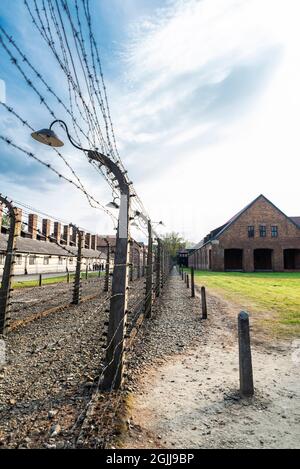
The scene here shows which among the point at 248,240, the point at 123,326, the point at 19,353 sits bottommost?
the point at 19,353

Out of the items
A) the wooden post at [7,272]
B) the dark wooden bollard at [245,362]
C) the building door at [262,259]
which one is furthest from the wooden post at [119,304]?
the building door at [262,259]

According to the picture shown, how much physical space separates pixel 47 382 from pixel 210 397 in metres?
2.56

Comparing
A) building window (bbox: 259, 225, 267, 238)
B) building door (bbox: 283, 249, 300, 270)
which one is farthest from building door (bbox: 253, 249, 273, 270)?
building window (bbox: 259, 225, 267, 238)

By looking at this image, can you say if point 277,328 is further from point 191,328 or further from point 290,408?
point 290,408

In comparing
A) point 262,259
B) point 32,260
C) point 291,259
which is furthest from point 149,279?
point 291,259

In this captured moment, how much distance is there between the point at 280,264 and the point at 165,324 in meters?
35.1

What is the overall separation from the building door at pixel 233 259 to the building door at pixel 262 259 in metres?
2.79

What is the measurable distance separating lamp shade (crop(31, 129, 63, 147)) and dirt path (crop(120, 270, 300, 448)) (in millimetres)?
3671

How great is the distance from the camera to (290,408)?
10.5 feet

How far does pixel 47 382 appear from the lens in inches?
157

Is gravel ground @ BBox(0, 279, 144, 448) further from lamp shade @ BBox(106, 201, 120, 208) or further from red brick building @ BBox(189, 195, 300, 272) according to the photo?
red brick building @ BBox(189, 195, 300, 272)

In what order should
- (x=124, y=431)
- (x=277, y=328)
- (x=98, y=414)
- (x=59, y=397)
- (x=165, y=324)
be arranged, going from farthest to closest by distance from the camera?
1. (x=165, y=324)
2. (x=277, y=328)
3. (x=59, y=397)
4. (x=98, y=414)
5. (x=124, y=431)

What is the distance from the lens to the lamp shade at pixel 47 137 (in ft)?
10.6
